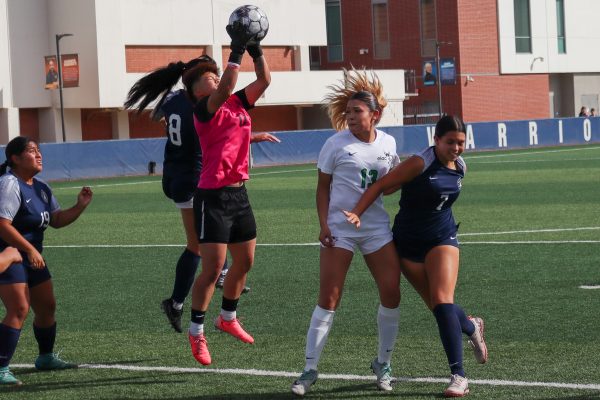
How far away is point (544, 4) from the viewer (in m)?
67.6

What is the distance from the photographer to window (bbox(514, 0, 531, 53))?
2640 inches

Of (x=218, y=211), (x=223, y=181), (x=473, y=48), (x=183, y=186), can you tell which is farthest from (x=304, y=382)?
(x=473, y=48)

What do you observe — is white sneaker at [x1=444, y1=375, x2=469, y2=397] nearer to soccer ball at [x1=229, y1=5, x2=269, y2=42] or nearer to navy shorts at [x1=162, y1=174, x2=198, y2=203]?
soccer ball at [x1=229, y1=5, x2=269, y2=42]

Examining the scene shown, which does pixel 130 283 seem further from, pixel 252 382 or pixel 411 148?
pixel 411 148

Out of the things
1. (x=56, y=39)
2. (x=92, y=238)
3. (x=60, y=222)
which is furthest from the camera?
(x=56, y=39)

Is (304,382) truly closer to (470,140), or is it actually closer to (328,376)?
(328,376)

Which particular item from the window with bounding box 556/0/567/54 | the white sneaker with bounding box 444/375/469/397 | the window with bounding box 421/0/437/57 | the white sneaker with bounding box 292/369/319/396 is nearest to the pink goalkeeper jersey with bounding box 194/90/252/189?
the white sneaker with bounding box 292/369/319/396

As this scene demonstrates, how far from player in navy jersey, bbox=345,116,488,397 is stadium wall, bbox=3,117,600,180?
29.0 m

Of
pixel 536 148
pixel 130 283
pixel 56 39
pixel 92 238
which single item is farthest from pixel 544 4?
pixel 130 283

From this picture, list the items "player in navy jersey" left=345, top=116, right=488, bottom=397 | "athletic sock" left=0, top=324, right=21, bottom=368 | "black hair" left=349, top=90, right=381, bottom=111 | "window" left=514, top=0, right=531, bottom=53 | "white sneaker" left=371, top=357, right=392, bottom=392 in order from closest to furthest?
"player in navy jersey" left=345, top=116, right=488, bottom=397 < "white sneaker" left=371, top=357, right=392, bottom=392 < "black hair" left=349, top=90, right=381, bottom=111 < "athletic sock" left=0, top=324, right=21, bottom=368 < "window" left=514, top=0, right=531, bottom=53

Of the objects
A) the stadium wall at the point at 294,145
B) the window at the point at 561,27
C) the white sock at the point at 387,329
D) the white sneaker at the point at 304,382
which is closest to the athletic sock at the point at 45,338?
the white sneaker at the point at 304,382

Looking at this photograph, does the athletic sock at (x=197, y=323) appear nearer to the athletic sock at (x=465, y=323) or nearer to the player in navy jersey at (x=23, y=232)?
the player in navy jersey at (x=23, y=232)

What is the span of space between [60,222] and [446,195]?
260 cm

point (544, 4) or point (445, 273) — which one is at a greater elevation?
point (544, 4)
